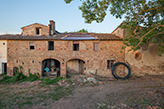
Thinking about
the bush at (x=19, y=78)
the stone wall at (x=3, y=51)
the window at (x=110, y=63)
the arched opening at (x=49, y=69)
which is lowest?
the bush at (x=19, y=78)

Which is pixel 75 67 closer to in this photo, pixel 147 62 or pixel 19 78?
pixel 19 78

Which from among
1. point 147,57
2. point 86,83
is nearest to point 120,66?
point 147,57

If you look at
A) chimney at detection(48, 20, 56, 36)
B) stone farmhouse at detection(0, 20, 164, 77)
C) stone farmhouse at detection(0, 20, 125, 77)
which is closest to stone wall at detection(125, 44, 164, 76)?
stone farmhouse at detection(0, 20, 164, 77)

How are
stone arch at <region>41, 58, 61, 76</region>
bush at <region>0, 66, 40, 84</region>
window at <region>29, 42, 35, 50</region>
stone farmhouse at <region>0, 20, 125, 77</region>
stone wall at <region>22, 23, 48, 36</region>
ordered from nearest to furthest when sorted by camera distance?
1. bush at <region>0, 66, 40, 84</region>
2. stone farmhouse at <region>0, 20, 125, 77</region>
3. window at <region>29, 42, 35, 50</region>
4. stone arch at <region>41, 58, 61, 76</region>
5. stone wall at <region>22, 23, 48, 36</region>

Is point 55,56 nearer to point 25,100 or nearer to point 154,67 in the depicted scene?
point 25,100

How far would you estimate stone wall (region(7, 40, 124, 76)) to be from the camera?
12078 millimetres

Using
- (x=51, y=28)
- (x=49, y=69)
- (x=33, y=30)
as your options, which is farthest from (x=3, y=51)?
(x=51, y=28)

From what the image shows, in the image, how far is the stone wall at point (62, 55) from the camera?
12078mm

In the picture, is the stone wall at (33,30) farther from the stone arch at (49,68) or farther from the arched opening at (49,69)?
the arched opening at (49,69)

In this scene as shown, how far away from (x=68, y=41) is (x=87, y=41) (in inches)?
98.6

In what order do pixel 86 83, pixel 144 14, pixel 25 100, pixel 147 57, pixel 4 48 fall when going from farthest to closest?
pixel 4 48 → pixel 147 57 → pixel 86 83 → pixel 144 14 → pixel 25 100

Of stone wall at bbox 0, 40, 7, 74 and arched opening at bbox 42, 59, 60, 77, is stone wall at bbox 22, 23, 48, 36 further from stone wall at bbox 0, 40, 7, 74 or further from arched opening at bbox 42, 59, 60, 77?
arched opening at bbox 42, 59, 60, 77

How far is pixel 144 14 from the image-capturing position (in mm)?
8086

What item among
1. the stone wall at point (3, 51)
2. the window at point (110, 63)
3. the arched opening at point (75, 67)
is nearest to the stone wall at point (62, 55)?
the window at point (110, 63)
